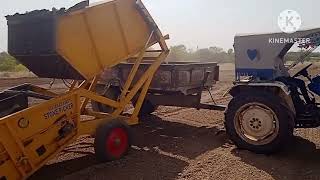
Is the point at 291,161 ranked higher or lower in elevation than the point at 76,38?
lower

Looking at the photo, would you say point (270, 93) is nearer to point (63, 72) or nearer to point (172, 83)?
point (172, 83)

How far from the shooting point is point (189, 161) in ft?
21.4

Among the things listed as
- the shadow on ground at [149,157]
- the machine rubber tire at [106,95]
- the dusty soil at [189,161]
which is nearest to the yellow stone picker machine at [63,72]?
the shadow on ground at [149,157]

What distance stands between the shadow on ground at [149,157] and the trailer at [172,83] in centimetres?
68

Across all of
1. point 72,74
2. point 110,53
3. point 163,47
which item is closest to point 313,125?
point 163,47

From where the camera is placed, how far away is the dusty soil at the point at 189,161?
5840 mm

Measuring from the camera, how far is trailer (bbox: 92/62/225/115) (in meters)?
8.98

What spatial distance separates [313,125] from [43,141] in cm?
466

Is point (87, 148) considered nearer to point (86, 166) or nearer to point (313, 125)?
point (86, 166)

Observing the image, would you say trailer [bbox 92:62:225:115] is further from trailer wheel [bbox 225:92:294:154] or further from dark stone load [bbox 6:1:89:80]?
dark stone load [bbox 6:1:89:80]

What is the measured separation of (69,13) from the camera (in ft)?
20.7

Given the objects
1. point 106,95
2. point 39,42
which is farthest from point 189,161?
point 106,95

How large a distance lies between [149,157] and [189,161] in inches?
28.8

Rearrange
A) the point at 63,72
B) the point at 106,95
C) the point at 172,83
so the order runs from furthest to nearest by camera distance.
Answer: the point at 106,95 → the point at 172,83 → the point at 63,72
